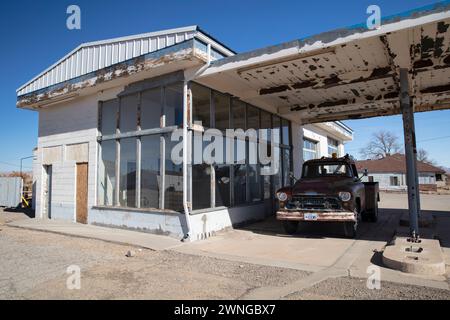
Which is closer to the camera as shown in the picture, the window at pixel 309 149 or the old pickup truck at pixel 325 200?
the old pickup truck at pixel 325 200

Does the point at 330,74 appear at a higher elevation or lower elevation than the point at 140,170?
higher

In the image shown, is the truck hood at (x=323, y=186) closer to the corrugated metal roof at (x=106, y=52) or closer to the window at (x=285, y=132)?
the corrugated metal roof at (x=106, y=52)

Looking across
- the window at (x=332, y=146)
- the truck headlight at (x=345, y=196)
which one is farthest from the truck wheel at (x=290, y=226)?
the window at (x=332, y=146)

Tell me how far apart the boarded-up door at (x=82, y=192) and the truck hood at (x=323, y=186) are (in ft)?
23.0

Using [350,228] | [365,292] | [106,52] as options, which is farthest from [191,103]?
[365,292]

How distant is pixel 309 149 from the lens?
18016mm

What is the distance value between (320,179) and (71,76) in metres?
9.21

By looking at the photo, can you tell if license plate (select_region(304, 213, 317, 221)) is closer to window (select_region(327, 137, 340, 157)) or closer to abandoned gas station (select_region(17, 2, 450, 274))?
abandoned gas station (select_region(17, 2, 450, 274))

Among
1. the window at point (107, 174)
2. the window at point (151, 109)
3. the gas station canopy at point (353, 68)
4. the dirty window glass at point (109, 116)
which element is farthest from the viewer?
the dirty window glass at point (109, 116)

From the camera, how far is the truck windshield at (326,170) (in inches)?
372

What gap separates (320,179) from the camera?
9070 millimetres

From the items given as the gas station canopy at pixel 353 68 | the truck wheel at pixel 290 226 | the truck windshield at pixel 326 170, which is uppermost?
the gas station canopy at pixel 353 68
